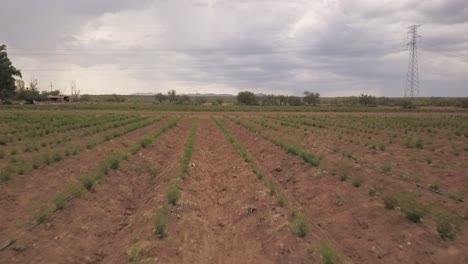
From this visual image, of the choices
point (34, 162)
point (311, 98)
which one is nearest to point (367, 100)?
point (311, 98)

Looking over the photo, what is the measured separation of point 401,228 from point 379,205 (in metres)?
1.66

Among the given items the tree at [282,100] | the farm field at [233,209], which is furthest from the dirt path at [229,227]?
the tree at [282,100]

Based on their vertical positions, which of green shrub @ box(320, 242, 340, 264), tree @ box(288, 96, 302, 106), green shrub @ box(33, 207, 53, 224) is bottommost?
green shrub @ box(320, 242, 340, 264)

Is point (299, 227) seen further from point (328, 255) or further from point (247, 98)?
point (247, 98)

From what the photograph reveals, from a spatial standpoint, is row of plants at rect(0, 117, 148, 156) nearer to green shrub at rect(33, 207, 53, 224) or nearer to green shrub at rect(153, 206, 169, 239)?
green shrub at rect(33, 207, 53, 224)

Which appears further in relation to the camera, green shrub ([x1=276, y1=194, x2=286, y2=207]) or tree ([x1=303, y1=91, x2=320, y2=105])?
tree ([x1=303, y1=91, x2=320, y2=105])

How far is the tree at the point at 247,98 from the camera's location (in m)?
138

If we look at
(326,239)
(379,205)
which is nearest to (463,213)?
(379,205)

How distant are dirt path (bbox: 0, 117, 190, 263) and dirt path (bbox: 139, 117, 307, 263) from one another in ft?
4.90

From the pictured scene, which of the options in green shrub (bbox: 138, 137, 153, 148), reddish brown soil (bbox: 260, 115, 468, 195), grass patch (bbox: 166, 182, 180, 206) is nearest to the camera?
grass patch (bbox: 166, 182, 180, 206)

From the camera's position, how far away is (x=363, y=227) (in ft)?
33.2

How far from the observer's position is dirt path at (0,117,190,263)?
8633 millimetres

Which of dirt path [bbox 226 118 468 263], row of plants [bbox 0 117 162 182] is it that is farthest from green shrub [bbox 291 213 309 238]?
row of plants [bbox 0 117 162 182]

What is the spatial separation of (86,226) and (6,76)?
87.6m
